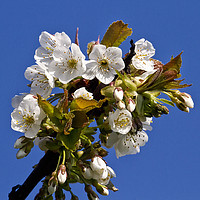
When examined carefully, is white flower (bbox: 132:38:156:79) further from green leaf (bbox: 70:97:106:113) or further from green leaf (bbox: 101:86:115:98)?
green leaf (bbox: 70:97:106:113)

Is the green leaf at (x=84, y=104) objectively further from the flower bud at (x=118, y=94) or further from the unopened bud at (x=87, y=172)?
the unopened bud at (x=87, y=172)

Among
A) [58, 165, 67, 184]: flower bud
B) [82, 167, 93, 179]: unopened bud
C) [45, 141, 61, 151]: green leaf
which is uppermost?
[45, 141, 61, 151]: green leaf

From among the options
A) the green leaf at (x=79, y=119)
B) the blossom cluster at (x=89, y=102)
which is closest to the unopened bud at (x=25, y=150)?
the blossom cluster at (x=89, y=102)

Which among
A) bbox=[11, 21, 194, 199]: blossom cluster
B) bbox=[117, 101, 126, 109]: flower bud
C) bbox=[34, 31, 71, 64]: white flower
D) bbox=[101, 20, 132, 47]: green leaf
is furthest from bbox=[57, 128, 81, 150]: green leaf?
bbox=[101, 20, 132, 47]: green leaf

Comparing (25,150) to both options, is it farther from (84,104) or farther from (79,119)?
(84,104)

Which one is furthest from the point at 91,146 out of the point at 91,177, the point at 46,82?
the point at 46,82

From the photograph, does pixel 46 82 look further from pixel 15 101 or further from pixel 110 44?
pixel 110 44
